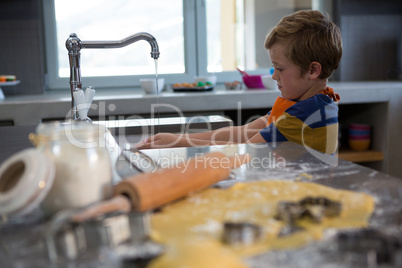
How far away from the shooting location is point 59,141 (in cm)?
67

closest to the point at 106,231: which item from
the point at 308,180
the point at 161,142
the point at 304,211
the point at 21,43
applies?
the point at 304,211

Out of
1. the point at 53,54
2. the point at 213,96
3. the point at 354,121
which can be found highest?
the point at 53,54

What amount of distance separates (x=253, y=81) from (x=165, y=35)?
2.31 feet

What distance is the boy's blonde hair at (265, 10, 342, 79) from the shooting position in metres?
1.52

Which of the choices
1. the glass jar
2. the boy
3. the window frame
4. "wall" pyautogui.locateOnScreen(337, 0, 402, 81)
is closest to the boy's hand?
the boy

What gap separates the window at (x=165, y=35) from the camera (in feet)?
9.93

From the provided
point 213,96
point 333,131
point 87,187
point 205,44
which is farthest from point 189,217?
point 205,44

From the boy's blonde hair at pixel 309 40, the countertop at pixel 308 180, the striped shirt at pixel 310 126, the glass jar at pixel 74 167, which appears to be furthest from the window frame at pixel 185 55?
the glass jar at pixel 74 167

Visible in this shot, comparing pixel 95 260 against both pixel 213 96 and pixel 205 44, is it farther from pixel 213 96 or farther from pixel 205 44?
pixel 205 44

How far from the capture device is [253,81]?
113 inches

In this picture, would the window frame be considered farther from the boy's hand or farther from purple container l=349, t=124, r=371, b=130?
the boy's hand

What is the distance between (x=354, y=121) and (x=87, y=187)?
2659 mm

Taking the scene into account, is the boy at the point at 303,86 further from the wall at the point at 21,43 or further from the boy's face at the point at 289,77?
the wall at the point at 21,43

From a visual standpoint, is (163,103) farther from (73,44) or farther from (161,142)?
(161,142)
